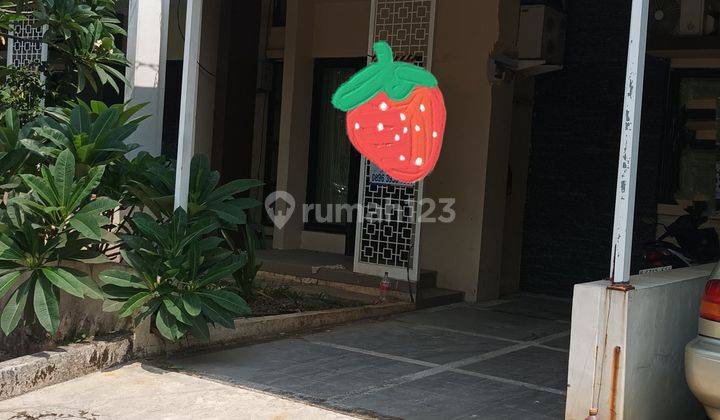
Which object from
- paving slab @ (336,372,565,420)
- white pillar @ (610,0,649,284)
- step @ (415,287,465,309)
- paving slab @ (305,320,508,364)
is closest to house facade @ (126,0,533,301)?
step @ (415,287,465,309)

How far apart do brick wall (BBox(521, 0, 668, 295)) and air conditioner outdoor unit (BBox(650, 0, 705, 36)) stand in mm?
352

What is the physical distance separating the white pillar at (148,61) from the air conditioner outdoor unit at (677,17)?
593 cm

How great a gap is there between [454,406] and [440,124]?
436 centimetres

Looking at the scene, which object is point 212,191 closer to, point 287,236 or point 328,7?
point 287,236

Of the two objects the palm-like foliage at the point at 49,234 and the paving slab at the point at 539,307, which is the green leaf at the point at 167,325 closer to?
the palm-like foliage at the point at 49,234

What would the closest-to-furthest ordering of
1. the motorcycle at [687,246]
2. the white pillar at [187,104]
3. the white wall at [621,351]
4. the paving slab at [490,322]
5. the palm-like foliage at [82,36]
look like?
the white wall at [621,351]
the white pillar at [187,104]
the palm-like foliage at [82,36]
the motorcycle at [687,246]
the paving slab at [490,322]

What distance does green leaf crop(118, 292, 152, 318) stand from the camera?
252 inches

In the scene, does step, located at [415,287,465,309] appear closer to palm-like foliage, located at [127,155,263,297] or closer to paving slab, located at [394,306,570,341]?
paving slab, located at [394,306,570,341]

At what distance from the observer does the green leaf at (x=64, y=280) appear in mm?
6070

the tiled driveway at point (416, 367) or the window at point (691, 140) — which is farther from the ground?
the window at point (691, 140)

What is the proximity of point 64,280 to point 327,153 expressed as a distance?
676 cm

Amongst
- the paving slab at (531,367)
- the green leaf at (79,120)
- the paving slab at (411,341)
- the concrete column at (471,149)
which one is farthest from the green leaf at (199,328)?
the concrete column at (471,149)
